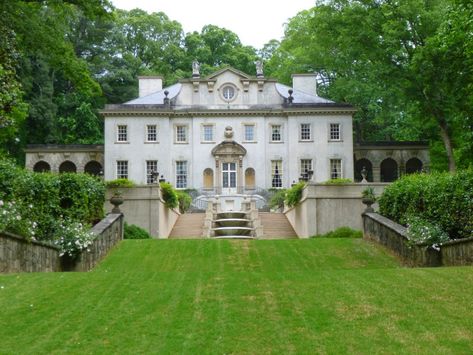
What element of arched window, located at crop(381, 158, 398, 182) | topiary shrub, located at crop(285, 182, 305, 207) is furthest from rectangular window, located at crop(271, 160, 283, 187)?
topiary shrub, located at crop(285, 182, 305, 207)

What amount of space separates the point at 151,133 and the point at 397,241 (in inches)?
1169

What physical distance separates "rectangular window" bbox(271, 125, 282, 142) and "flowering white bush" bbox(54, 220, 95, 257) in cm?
3023

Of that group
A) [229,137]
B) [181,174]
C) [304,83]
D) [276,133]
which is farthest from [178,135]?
[304,83]

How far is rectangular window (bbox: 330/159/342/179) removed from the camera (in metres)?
44.6

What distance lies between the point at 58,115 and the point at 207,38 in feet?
63.8

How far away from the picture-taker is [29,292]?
9.54m

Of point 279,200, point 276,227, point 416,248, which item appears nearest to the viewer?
point 416,248

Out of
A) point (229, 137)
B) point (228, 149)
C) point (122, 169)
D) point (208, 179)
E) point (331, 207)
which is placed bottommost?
point (331, 207)

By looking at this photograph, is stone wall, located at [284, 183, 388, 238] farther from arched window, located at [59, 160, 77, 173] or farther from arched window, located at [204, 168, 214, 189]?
arched window, located at [59, 160, 77, 173]

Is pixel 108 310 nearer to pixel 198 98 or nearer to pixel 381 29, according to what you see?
pixel 381 29

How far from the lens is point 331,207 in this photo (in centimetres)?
2527

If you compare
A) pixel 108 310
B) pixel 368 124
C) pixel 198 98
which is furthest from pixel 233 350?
pixel 368 124

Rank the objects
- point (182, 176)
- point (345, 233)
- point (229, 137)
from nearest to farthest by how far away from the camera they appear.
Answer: point (345, 233) < point (229, 137) < point (182, 176)

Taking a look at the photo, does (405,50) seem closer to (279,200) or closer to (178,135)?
(279,200)
